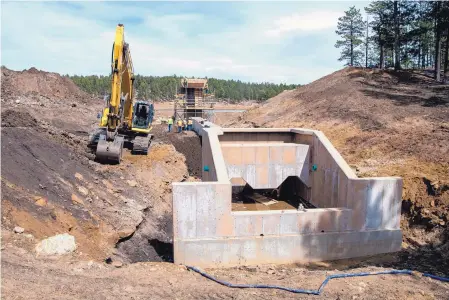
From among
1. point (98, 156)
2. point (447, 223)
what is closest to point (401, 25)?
point (447, 223)

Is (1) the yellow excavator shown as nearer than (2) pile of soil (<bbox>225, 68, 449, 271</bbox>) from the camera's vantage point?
No

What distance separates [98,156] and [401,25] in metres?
29.2

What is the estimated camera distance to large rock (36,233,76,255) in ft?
23.8

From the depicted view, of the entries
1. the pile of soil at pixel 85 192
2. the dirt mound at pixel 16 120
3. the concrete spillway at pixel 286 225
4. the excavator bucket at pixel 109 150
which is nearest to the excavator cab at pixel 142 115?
the pile of soil at pixel 85 192

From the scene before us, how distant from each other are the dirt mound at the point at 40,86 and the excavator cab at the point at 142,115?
14.0 meters

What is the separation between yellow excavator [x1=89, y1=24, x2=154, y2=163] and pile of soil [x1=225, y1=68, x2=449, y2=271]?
8.97 m

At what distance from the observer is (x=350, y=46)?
4538cm

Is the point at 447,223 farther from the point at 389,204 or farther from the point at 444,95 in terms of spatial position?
the point at 444,95

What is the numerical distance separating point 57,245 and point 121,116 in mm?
7698

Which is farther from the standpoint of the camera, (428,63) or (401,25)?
(428,63)

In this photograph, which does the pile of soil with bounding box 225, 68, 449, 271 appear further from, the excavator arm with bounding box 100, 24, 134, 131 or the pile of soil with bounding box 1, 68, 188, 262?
the excavator arm with bounding box 100, 24, 134, 131

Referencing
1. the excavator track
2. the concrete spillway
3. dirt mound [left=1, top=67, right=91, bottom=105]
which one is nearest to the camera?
the concrete spillway

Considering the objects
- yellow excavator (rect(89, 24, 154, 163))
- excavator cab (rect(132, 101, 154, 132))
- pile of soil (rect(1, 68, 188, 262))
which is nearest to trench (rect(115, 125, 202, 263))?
pile of soil (rect(1, 68, 188, 262))

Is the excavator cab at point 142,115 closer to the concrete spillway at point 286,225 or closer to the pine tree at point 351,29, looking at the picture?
the concrete spillway at point 286,225
